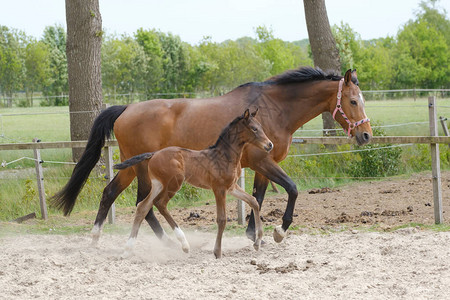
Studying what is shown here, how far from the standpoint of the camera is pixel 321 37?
11.6 m

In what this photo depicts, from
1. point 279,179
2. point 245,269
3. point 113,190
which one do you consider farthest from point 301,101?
point 113,190

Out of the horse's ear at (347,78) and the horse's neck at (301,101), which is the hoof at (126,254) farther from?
the horse's ear at (347,78)

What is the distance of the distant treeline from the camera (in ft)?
160

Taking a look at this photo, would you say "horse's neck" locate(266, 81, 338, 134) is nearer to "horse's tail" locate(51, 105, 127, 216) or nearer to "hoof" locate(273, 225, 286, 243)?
"hoof" locate(273, 225, 286, 243)

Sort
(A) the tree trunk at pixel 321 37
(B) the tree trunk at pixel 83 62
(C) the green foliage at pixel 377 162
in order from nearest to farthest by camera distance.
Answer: (B) the tree trunk at pixel 83 62, (C) the green foliage at pixel 377 162, (A) the tree trunk at pixel 321 37

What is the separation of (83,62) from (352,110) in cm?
622

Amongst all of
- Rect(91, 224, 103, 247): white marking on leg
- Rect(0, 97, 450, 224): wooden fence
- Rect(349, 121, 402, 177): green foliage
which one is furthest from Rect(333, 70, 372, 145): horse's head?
Rect(349, 121, 402, 177): green foliage

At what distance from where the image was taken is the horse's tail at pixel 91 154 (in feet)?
20.9

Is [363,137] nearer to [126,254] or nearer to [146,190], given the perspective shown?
[146,190]

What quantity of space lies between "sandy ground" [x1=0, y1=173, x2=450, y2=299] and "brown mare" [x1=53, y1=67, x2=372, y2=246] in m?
0.50

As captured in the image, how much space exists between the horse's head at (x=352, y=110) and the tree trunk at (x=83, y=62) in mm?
5855

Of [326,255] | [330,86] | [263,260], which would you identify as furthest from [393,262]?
[330,86]

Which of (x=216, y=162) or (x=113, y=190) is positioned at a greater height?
(x=216, y=162)

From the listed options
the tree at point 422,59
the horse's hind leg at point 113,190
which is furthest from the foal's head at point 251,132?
the tree at point 422,59
